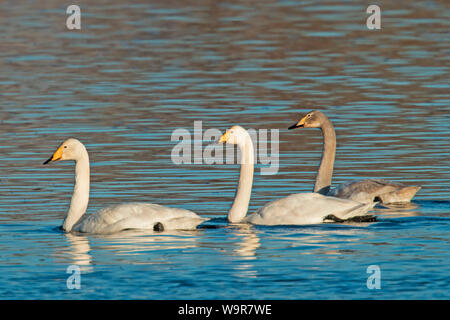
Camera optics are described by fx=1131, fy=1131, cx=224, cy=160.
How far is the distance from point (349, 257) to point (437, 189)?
499 cm

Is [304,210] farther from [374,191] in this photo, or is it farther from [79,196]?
[79,196]

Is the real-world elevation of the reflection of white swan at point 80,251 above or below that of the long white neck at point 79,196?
below

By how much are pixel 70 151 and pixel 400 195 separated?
495 cm

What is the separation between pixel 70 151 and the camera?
52.7 ft


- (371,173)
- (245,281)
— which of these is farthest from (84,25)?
(245,281)

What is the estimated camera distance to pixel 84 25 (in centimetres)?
4425

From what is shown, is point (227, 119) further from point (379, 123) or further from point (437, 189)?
point (437, 189)

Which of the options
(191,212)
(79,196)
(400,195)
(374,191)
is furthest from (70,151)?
(400,195)

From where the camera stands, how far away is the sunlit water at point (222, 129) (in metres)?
12.4

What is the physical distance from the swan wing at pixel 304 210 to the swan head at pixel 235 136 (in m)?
1.27

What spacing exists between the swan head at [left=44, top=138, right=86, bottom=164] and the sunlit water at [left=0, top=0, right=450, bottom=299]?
909 millimetres

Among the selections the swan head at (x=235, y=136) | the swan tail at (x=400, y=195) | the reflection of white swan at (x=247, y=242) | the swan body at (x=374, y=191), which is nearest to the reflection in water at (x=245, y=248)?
the reflection of white swan at (x=247, y=242)

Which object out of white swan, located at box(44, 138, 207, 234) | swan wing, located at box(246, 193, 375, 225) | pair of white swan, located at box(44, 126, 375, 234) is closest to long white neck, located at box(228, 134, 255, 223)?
pair of white swan, located at box(44, 126, 375, 234)

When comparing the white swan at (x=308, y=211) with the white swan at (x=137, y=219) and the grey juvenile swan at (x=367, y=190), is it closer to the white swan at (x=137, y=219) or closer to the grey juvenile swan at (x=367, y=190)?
the grey juvenile swan at (x=367, y=190)
